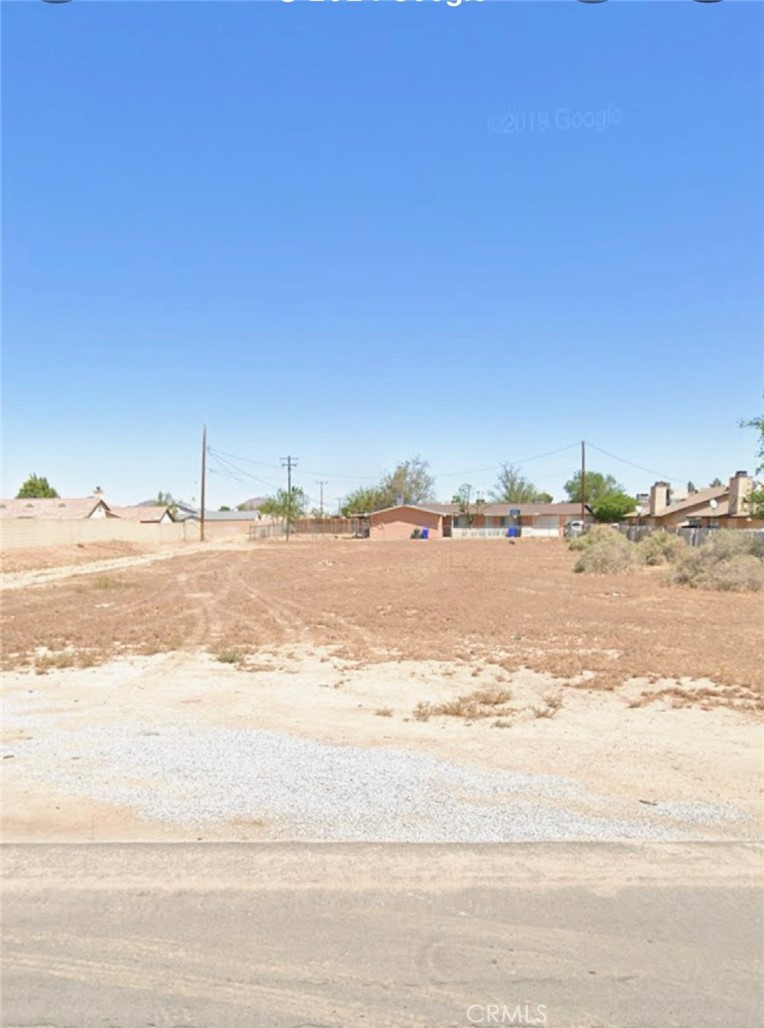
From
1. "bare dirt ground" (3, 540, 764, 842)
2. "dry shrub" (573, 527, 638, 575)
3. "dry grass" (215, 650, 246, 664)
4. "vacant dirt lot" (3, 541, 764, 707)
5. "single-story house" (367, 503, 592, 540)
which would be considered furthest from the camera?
"single-story house" (367, 503, 592, 540)

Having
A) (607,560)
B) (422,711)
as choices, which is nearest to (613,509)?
(607,560)

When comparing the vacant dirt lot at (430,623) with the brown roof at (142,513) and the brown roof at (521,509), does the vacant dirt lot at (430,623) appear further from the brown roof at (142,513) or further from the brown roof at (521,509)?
the brown roof at (521,509)

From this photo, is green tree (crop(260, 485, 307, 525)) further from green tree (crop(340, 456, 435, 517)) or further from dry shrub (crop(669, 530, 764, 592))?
dry shrub (crop(669, 530, 764, 592))

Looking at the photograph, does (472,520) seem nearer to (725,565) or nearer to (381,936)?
(725,565)

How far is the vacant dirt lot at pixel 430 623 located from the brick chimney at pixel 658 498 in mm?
61157

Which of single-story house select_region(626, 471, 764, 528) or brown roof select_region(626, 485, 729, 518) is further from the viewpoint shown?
brown roof select_region(626, 485, 729, 518)

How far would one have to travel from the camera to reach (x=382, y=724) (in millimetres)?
6469

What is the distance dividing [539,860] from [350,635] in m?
8.60

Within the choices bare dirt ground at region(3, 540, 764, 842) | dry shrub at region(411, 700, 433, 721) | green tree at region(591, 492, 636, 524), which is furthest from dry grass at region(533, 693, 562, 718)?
green tree at region(591, 492, 636, 524)

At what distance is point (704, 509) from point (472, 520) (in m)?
30.1

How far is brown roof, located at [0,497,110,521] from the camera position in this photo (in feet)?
214

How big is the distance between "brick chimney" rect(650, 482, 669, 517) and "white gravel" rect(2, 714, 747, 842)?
8112 centimetres

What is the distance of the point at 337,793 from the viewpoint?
15.1 feet

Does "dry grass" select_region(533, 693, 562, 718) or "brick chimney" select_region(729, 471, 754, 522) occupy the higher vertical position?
"brick chimney" select_region(729, 471, 754, 522)
